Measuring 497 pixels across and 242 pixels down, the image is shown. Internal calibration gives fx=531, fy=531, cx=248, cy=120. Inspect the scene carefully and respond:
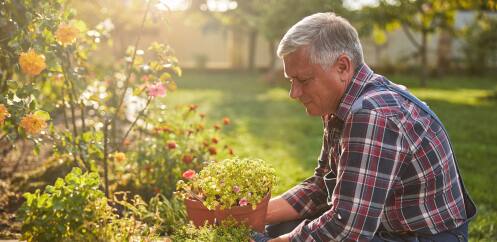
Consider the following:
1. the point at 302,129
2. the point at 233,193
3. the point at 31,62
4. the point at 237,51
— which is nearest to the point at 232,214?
the point at 233,193

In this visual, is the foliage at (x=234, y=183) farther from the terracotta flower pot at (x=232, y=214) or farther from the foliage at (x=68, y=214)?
the foliage at (x=68, y=214)

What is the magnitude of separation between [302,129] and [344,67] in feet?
20.4

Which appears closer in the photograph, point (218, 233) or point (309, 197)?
point (218, 233)

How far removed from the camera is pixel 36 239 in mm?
2215

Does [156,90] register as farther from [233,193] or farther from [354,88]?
[354,88]

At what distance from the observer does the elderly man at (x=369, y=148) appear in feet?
6.56

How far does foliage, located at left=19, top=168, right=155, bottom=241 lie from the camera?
216 cm

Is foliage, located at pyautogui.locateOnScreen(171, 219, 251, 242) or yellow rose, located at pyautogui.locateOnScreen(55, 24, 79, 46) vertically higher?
yellow rose, located at pyautogui.locateOnScreen(55, 24, 79, 46)

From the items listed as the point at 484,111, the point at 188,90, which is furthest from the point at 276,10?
the point at 484,111

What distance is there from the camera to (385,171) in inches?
78.5

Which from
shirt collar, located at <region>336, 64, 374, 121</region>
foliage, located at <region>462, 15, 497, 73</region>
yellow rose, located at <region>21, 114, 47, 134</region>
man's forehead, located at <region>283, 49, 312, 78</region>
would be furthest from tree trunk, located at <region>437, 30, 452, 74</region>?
yellow rose, located at <region>21, 114, 47, 134</region>

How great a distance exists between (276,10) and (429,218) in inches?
543

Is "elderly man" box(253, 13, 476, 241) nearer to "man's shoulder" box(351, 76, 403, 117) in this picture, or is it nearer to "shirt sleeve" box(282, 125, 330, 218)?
"man's shoulder" box(351, 76, 403, 117)

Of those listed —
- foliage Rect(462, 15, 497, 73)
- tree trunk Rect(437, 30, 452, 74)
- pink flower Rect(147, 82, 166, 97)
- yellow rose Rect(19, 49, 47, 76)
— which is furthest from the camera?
tree trunk Rect(437, 30, 452, 74)
